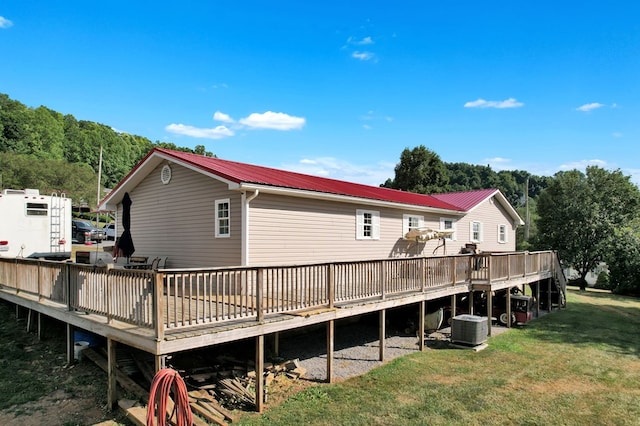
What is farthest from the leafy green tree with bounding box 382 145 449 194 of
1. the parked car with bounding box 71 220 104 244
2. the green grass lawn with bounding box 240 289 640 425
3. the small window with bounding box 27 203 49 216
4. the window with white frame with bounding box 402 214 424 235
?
the small window with bounding box 27 203 49 216

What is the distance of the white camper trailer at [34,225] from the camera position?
548 inches

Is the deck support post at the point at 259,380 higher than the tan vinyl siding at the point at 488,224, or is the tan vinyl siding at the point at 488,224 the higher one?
the tan vinyl siding at the point at 488,224

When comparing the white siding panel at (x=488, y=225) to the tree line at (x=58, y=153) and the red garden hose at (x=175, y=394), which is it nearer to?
the red garden hose at (x=175, y=394)

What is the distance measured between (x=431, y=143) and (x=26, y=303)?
45562 millimetres

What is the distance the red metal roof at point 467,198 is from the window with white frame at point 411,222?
13.3ft

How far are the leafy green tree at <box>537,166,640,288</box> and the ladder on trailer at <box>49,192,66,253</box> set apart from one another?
3351cm

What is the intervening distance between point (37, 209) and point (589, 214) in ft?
114

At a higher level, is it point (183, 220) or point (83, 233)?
point (183, 220)

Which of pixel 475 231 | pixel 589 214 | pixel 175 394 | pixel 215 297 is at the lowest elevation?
pixel 175 394

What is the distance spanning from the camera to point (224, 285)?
7223 millimetres

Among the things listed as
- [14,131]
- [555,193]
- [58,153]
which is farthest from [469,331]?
[14,131]

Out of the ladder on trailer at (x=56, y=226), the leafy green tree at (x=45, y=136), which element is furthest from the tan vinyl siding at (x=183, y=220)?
the leafy green tree at (x=45, y=136)

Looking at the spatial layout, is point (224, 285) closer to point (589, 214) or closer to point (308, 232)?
point (308, 232)

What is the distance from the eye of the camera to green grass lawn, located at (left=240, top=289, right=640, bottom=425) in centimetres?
691
